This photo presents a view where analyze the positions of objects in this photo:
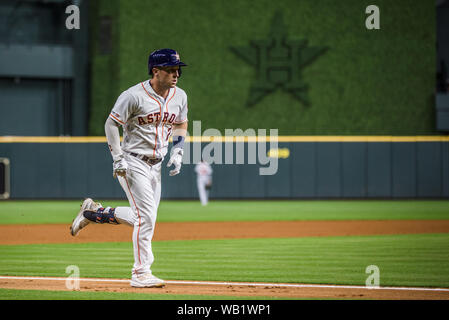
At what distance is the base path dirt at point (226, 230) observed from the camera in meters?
13.0

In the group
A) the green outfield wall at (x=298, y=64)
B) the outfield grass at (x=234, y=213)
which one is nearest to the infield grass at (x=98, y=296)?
the outfield grass at (x=234, y=213)

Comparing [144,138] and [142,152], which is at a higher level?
[144,138]

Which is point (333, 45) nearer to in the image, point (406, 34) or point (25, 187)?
point (406, 34)

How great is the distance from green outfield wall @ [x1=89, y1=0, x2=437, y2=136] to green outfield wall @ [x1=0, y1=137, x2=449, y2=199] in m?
1.72

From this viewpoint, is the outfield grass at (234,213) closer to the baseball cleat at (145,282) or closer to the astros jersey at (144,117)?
the baseball cleat at (145,282)

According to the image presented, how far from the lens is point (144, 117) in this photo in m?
6.48

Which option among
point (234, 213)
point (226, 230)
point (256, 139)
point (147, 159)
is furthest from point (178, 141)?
point (256, 139)

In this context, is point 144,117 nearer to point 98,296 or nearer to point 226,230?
point 98,296

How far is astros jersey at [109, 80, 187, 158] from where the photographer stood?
6.38 meters

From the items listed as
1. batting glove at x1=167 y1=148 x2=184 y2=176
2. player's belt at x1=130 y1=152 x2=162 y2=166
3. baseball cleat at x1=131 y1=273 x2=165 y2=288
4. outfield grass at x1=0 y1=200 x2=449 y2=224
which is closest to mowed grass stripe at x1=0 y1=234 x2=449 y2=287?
baseball cleat at x1=131 y1=273 x2=165 y2=288

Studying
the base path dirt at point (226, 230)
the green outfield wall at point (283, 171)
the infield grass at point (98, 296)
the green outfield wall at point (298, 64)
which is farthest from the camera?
the green outfield wall at point (298, 64)

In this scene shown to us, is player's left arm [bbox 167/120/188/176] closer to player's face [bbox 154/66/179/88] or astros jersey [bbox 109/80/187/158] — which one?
astros jersey [bbox 109/80/187/158]

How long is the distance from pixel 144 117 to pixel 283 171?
68.5 feet

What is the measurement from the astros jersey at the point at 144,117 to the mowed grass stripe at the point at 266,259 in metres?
1.63
